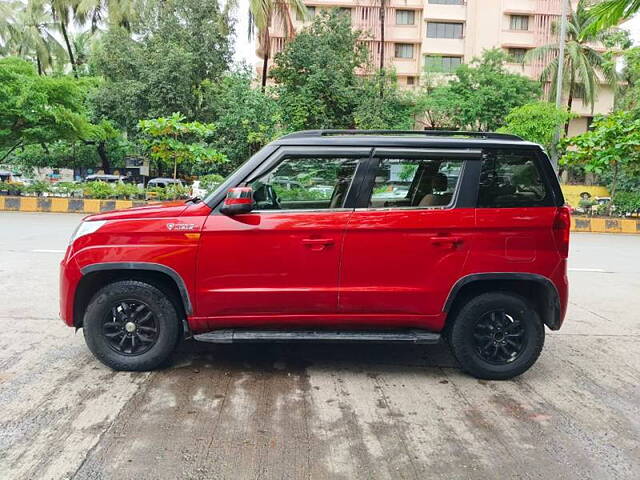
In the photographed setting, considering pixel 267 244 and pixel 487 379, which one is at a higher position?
pixel 267 244

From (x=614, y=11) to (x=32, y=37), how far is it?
39.8 metres

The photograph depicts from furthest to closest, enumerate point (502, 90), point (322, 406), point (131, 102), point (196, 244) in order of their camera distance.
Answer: point (502, 90) → point (131, 102) → point (196, 244) → point (322, 406)

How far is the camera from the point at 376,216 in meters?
4.25

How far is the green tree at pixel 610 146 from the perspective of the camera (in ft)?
63.0

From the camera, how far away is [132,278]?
436 cm

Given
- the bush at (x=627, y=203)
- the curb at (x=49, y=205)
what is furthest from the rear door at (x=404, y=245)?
the bush at (x=627, y=203)

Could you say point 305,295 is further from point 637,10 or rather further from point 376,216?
point 637,10

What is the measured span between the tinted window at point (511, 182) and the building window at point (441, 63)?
3490 centimetres

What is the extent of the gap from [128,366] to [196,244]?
1121 millimetres

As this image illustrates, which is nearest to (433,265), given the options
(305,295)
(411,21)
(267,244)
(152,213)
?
(305,295)

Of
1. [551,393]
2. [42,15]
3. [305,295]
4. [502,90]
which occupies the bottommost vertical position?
[551,393]

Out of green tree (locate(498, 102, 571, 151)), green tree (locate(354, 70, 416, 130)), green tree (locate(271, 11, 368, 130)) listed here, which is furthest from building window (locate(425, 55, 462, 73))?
green tree (locate(498, 102, 571, 151))

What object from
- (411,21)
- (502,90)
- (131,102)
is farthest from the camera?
(411,21)

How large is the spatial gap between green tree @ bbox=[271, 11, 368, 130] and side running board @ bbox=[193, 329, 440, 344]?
936 inches
